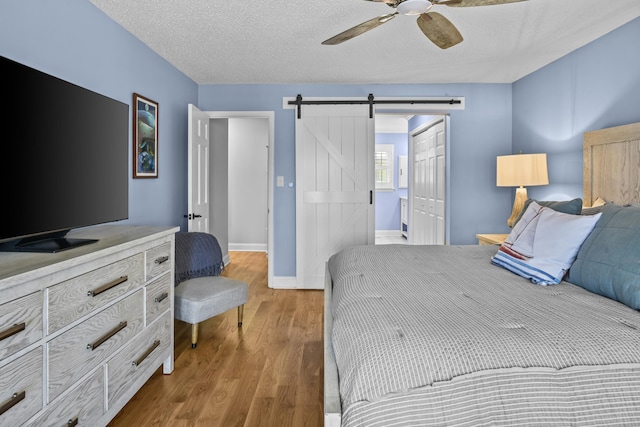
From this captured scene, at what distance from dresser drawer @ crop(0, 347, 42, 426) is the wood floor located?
756mm

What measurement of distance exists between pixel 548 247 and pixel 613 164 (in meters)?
1.42

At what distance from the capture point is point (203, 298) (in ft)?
9.14

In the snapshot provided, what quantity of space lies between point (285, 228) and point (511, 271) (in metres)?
2.91

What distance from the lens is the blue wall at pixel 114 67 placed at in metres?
2.02

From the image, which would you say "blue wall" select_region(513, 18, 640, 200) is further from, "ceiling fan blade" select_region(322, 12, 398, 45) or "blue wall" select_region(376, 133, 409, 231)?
"blue wall" select_region(376, 133, 409, 231)

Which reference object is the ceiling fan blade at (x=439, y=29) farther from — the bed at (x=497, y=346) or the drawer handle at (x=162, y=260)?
the drawer handle at (x=162, y=260)

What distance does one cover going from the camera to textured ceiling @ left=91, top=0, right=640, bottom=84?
2.59m

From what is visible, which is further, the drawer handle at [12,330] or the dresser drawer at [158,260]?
the dresser drawer at [158,260]

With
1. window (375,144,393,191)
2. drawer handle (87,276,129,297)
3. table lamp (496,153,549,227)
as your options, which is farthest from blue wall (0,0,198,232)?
window (375,144,393,191)

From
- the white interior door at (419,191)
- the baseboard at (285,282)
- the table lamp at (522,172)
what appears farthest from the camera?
the white interior door at (419,191)

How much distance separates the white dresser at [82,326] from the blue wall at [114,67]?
98cm

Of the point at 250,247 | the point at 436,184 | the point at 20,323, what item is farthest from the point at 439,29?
the point at 250,247

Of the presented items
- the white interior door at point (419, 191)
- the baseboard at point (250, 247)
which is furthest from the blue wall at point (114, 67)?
the white interior door at point (419, 191)

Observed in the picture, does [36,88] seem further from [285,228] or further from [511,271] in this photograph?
[285,228]
